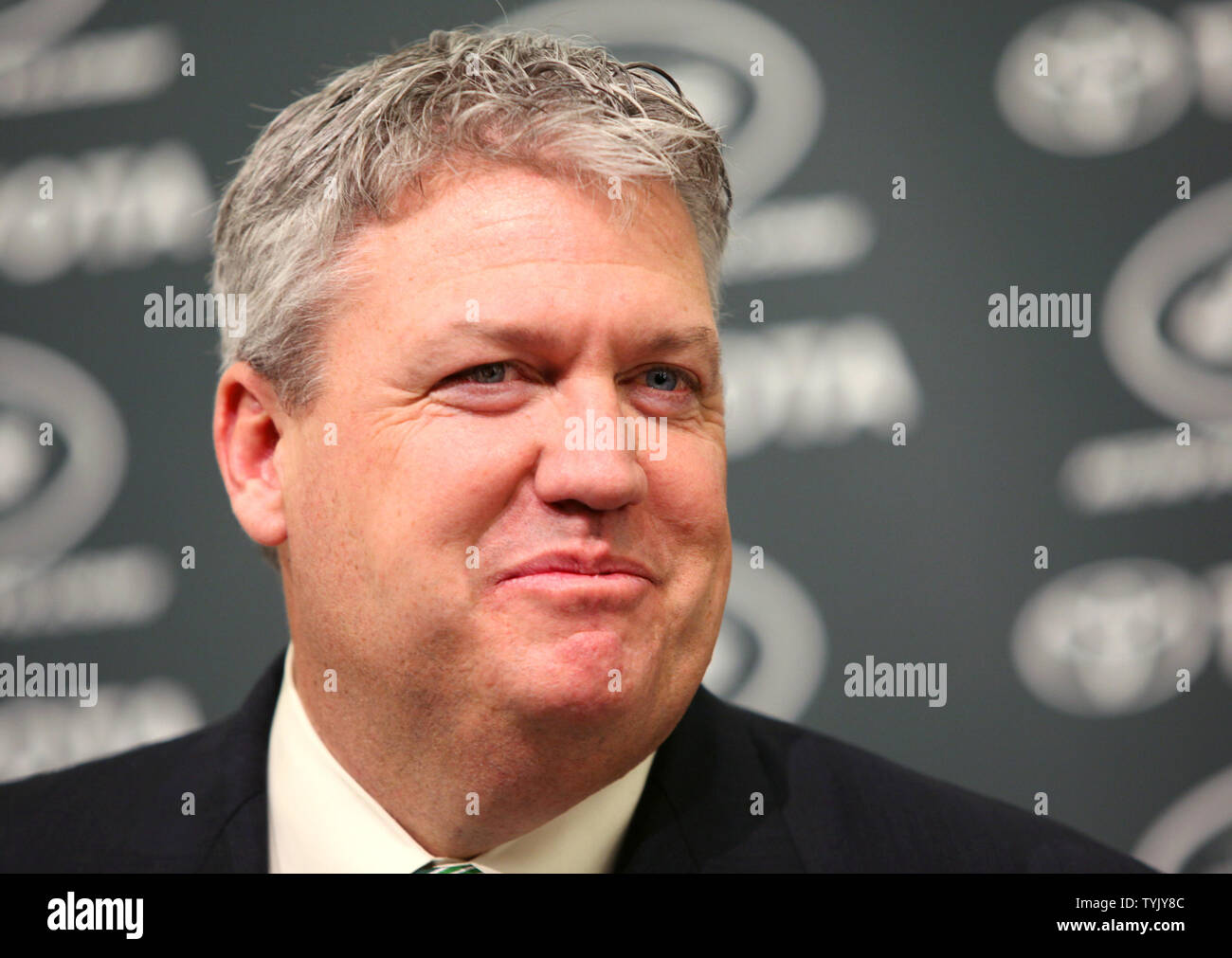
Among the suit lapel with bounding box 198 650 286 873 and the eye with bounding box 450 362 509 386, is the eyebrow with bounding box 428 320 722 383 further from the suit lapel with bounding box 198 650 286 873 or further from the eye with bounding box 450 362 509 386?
the suit lapel with bounding box 198 650 286 873

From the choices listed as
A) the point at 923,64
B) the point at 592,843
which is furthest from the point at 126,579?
the point at 923,64

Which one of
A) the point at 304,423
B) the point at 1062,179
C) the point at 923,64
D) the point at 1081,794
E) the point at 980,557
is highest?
the point at 923,64

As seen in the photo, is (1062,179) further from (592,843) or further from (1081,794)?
(592,843)

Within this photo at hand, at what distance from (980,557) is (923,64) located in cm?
112

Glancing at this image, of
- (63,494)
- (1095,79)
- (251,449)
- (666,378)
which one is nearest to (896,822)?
(666,378)

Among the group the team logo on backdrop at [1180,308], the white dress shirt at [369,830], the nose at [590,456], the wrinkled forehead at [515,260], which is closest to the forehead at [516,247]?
the wrinkled forehead at [515,260]

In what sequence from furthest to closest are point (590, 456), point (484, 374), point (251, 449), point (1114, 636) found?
point (1114, 636) → point (251, 449) → point (484, 374) → point (590, 456)

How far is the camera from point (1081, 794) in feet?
9.11

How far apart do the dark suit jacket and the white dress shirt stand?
37mm

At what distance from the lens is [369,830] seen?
6.03 ft

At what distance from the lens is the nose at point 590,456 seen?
1.61 meters

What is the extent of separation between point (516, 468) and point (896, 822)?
0.89 metres

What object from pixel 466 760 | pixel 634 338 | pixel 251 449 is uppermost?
pixel 634 338

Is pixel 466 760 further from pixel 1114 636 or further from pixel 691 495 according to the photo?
pixel 1114 636
